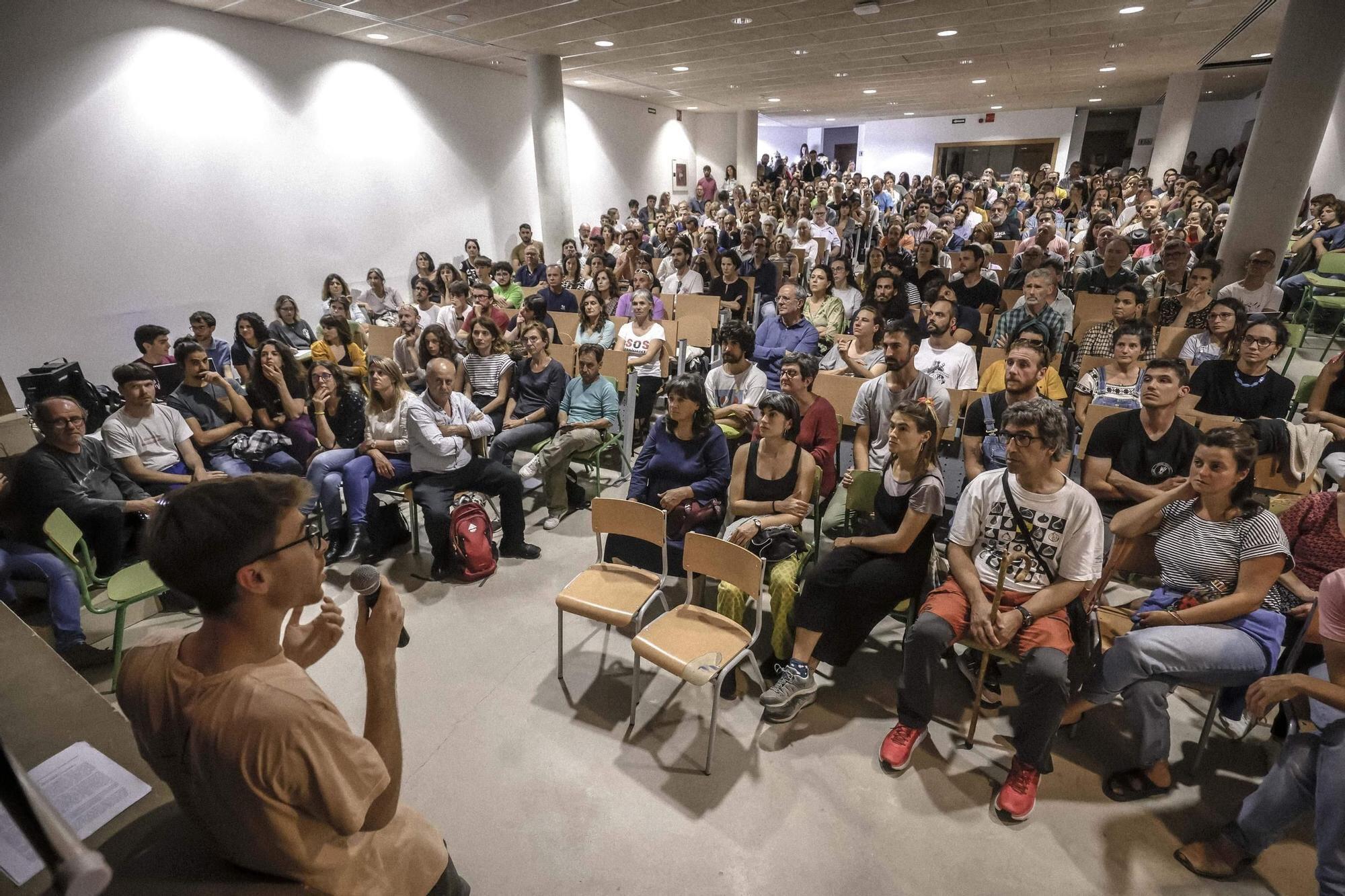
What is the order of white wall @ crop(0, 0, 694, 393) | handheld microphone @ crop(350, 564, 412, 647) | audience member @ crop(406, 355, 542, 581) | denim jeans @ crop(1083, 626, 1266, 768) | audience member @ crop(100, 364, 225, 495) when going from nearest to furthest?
1. handheld microphone @ crop(350, 564, 412, 647)
2. denim jeans @ crop(1083, 626, 1266, 768)
3. audience member @ crop(100, 364, 225, 495)
4. audience member @ crop(406, 355, 542, 581)
5. white wall @ crop(0, 0, 694, 393)

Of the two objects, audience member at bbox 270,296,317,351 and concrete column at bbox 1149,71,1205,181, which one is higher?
concrete column at bbox 1149,71,1205,181

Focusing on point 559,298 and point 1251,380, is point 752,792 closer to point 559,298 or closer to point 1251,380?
point 1251,380

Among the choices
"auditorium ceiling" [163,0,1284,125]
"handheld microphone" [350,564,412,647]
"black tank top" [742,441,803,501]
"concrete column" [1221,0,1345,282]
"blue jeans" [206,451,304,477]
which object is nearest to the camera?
"handheld microphone" [350,564,412,647]

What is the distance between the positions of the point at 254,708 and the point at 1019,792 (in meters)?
2.44

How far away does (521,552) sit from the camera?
13.2 ft

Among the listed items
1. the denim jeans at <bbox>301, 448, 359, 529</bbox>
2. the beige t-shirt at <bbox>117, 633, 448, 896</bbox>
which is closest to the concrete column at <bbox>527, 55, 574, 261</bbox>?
the denim jeans at <bbox>301, 448, 359, 529</bbox>

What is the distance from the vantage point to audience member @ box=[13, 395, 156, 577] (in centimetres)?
310

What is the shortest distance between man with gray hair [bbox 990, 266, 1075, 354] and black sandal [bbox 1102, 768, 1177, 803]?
306 centimetres

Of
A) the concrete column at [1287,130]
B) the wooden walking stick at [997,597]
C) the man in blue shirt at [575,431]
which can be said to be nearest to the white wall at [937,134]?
the concrete column at [1287,130]

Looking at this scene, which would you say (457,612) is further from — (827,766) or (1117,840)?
(1117,840)

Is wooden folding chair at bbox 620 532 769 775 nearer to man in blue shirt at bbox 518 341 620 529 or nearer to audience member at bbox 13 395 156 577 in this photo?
man in blue shirt at bbox 518 341 620 529

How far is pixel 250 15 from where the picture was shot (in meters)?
6.73

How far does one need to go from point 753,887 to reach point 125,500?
371 centimetres

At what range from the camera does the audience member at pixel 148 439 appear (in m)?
3.59
